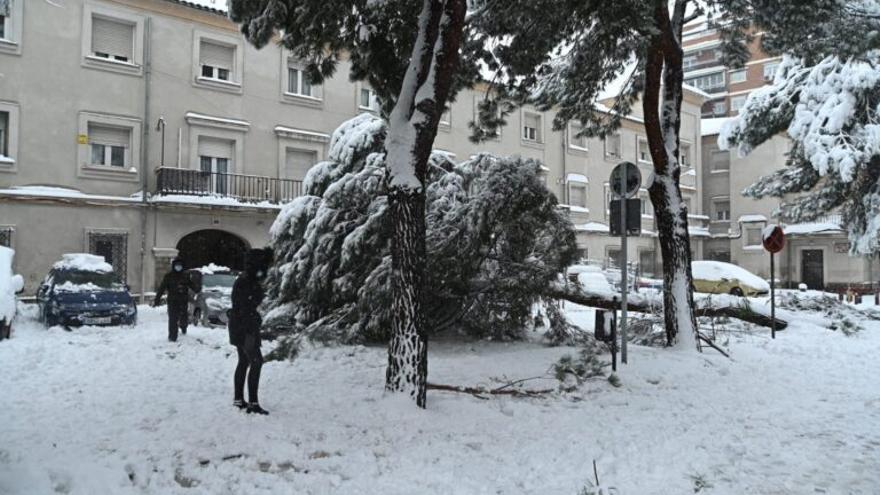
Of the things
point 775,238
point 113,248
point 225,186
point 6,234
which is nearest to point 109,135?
point 113,248

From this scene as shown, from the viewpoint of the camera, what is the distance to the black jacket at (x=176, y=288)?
36.4 ft

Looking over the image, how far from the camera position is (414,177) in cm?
609

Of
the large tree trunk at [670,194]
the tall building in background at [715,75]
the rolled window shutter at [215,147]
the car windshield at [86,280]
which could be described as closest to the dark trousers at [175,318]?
the car windshield at [86,280]

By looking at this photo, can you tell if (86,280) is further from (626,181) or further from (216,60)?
(626,181)

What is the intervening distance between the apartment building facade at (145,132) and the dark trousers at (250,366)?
1432 cm

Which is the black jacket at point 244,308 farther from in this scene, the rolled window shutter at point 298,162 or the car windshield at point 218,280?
the rolled window shutter at point 298,162

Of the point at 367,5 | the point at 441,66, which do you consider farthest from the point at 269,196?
the point at 441,66

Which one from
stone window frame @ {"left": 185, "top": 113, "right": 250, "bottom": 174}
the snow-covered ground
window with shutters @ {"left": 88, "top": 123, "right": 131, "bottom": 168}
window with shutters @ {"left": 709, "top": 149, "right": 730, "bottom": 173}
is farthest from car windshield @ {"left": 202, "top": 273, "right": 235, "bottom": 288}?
window with shutters @ {"left": 709, "top": 149, "right": 730, "bottom": 173}

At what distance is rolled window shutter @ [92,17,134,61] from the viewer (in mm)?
19203

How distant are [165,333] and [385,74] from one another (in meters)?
6.76

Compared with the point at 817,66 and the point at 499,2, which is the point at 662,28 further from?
the point at 817,66

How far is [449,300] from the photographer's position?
9797 millimetres

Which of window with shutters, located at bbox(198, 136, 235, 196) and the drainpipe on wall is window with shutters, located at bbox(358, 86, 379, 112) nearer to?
window with shutters, located at bbox(198, 136, 235, 196)

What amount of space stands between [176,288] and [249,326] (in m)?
6.24
